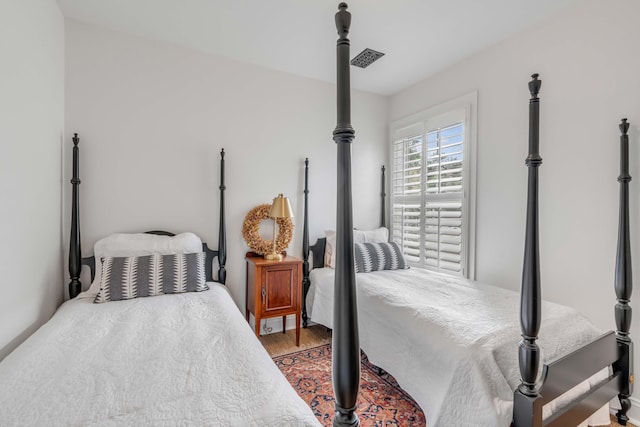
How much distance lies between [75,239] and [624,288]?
11.6 feet

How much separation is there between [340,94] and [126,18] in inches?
92.0

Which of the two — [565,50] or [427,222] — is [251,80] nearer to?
[427,222]

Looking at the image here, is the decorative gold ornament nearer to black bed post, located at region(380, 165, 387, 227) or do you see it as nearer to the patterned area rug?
the patterned area rug

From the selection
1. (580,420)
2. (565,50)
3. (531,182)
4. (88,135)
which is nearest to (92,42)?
(88,135)

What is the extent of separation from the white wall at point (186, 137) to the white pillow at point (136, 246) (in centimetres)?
14

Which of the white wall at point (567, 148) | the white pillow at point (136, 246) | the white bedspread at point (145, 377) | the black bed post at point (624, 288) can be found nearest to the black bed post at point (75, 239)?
the white pillow at point (136, 246)

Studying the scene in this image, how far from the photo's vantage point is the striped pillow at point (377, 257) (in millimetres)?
2770

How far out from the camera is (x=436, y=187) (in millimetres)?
2951

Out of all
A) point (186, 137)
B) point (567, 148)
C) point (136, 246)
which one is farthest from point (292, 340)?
point (567, 148)

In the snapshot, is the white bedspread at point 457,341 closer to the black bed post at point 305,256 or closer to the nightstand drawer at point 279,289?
the nightstand drawer at point 279,289

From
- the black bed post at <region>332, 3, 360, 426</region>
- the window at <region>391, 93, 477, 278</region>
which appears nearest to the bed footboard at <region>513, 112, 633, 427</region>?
the black bed post at <region>332, 3, 360, 426</region>

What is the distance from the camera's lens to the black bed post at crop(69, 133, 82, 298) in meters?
2.18

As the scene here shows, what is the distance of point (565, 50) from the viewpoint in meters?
2.07

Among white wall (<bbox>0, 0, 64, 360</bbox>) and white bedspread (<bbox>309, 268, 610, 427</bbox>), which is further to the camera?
white wall (<bbox>0, 0, 64, 360</bbox>)
